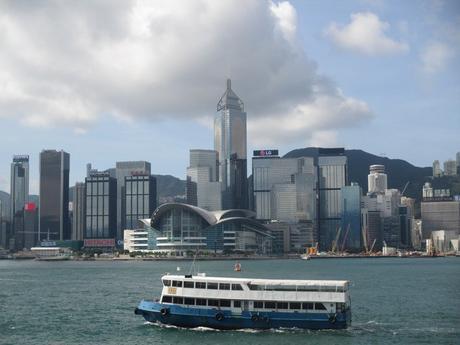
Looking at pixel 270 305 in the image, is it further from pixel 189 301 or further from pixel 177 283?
pixel 177 283

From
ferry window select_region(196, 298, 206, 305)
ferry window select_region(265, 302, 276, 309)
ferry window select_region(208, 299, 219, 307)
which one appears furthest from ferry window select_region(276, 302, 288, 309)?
ferry window select_region(196, 298, 206, 305)

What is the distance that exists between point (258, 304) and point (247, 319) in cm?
154

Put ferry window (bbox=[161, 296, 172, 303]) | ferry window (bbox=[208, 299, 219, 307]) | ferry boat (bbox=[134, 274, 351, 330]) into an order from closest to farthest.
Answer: ferry boat (bbox=[134, 274, 351, 330]), ferry window (bbox=[208, 299, 219, 307]), ferry window (bbox=[161, 296, 172, 303])

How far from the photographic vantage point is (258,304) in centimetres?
6141

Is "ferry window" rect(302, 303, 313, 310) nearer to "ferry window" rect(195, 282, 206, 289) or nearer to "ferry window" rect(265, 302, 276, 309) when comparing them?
"ferry window" rect(265, 302, 276, 309)

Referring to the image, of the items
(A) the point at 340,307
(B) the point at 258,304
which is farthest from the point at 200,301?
(A) the point at 340,307

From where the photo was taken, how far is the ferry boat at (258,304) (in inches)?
2383

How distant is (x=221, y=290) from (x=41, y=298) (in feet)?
128

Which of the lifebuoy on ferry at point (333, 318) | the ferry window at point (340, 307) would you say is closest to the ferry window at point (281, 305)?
the lifebuoy on ferry at point (333, 318)

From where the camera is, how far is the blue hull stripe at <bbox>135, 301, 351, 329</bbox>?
6047cm

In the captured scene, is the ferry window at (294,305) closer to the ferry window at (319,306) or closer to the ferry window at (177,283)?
the ferry window at (319,306)

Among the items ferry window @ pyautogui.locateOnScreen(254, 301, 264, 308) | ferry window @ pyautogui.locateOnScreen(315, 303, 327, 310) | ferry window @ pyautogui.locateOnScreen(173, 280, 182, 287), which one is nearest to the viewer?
ferry window @ pyautogui.locateOnScreen(315, 303, 327, 310)

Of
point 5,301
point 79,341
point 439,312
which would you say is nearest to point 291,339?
point 79,341

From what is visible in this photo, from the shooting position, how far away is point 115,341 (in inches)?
2297
